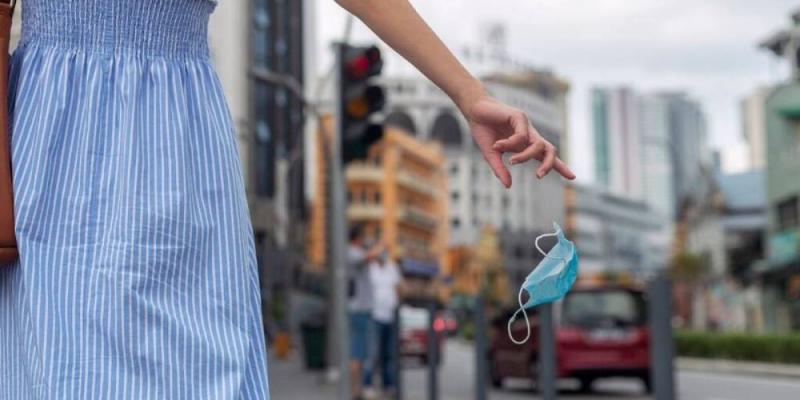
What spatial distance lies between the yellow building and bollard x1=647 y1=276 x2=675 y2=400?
99.0 metres

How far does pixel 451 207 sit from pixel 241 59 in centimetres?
10718

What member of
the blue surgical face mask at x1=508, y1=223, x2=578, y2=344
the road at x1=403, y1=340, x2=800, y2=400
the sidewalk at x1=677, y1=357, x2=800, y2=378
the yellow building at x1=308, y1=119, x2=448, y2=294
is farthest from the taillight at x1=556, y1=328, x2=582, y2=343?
the yellow building at x1=308, y1=119, x2=448, y2=294

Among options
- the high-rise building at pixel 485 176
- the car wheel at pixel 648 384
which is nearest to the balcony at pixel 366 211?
the high-rise building at pixel 485 176

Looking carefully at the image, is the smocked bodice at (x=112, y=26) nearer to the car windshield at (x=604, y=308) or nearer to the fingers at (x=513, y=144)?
the fingers at (x=513, y=144)

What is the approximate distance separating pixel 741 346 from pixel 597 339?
14121mm

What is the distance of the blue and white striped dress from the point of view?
1.77 metres

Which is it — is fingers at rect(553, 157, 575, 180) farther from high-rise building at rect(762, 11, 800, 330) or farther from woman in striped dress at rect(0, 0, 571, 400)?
high-rise building at rect(762, 11, 800, 330)

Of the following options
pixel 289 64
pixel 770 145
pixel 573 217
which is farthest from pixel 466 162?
pixel 770 145

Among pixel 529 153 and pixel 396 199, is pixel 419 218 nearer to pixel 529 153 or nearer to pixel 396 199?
pixel 396 199

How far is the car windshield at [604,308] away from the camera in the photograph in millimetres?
16969

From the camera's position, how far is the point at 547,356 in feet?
26.2

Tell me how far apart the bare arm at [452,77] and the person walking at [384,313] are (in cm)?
1145

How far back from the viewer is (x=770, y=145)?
5872cm

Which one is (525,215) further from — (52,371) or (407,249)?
(52,371)
